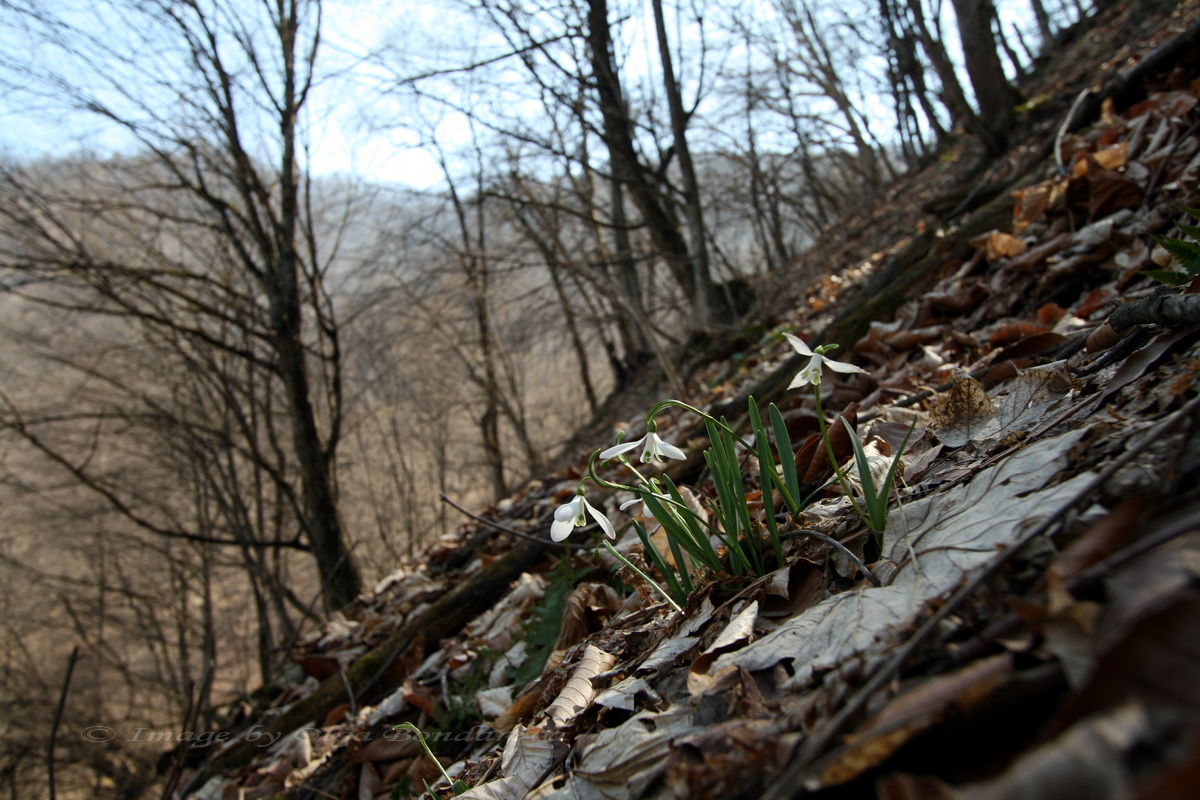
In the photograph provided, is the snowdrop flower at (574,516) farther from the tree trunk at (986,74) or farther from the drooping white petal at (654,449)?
the tree trunk at (986,74)

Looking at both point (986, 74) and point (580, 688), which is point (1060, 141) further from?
point (580, 688)

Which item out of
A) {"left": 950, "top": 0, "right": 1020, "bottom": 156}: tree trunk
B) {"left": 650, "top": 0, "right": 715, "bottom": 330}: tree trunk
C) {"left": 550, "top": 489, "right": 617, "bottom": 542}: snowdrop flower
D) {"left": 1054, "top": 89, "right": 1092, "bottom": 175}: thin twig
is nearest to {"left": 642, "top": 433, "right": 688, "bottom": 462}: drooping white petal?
{"left": 550, "top": 489, "right": 617, "bottom": 542}: snowdrop flower

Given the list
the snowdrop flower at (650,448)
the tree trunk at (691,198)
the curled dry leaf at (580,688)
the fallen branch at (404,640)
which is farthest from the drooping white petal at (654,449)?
the tree trunk at (691,198)

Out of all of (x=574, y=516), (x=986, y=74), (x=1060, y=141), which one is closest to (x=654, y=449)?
(x=574, y=516)

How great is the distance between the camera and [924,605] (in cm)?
86

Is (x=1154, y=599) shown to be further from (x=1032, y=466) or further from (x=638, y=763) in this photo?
(x=638, y=763)

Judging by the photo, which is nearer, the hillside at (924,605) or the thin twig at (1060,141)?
the hillside at (924,605)

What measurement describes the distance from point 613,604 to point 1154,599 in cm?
149

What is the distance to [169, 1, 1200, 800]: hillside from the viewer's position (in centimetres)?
60

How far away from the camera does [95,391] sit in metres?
8.09

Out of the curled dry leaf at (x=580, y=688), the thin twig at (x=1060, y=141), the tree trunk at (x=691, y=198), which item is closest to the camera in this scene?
the curled dry leaf at (x=580, y=688)

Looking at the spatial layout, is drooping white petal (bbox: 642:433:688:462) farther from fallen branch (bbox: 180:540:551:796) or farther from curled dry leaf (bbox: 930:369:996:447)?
fallen branch (bbox: 180:540:551:796)

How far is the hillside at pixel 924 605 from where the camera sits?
0.60 m

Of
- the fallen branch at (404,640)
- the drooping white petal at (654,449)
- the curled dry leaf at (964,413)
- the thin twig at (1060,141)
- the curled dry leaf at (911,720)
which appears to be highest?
the thin twig at (1060,141)
